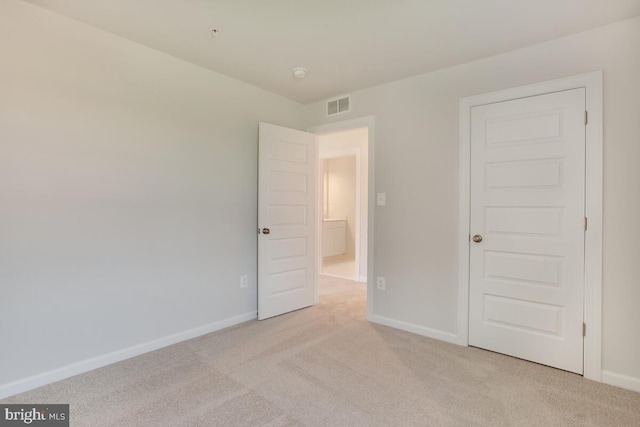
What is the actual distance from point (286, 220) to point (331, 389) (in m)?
1.82

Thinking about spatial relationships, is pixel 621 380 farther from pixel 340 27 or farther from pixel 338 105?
pixel 338 105

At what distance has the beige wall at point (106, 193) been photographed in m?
1.95

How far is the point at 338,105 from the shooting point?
138 inches

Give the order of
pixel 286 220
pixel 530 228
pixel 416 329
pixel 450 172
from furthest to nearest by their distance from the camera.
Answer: pixel 286 220 < pixel 416 329 < pixel 450 172 < pixel 530 228

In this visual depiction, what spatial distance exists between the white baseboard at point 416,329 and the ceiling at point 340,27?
236cm

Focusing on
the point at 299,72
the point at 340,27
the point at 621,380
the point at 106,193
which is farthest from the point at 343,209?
the point at 621,380

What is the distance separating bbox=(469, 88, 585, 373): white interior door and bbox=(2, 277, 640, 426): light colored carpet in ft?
0.77

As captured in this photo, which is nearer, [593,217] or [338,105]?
[593,217]

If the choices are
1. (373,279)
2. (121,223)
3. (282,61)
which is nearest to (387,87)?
(282,61)

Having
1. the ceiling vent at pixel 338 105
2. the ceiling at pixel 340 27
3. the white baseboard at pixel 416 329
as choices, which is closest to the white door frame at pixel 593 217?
the ceiling at pixel 340 27

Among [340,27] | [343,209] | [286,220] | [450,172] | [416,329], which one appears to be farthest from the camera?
[343,209]

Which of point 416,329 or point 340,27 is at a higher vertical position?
point 340,27

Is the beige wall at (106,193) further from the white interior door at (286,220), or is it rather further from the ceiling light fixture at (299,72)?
the ceiling light fixture at (299,72)

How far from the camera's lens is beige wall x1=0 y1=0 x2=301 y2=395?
1.95m
